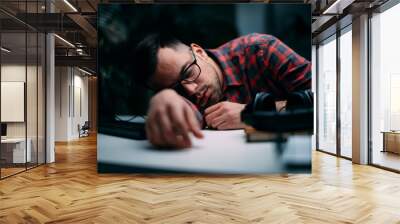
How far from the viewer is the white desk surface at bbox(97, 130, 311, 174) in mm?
6055

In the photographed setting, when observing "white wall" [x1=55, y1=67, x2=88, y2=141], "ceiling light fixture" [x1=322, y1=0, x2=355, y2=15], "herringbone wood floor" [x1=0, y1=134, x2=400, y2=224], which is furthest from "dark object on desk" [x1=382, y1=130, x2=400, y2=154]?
"white wall" [x1=55, y1=67, x2=88, y2=141]

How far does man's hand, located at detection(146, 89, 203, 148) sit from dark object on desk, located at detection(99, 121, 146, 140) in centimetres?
12

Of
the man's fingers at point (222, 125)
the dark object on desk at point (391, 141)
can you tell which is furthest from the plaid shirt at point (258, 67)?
the dark object on desk at point (391, 141)

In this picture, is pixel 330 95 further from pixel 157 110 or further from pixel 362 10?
pixel 157 110

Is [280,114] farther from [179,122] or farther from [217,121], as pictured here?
[179,122]

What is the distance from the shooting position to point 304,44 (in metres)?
6.22

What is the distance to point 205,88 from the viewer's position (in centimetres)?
612

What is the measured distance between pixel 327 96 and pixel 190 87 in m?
5.29

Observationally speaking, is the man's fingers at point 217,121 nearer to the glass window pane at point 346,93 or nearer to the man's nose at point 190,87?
the man's nose at point 190,87

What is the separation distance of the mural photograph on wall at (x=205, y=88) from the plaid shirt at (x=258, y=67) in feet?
0.05

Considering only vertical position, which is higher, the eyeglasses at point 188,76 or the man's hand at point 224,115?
the eyeglasses at point 188,76

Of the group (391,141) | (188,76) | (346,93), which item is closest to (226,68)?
(188,76)

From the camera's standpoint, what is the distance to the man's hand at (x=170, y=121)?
603cm

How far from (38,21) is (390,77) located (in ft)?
21.6
